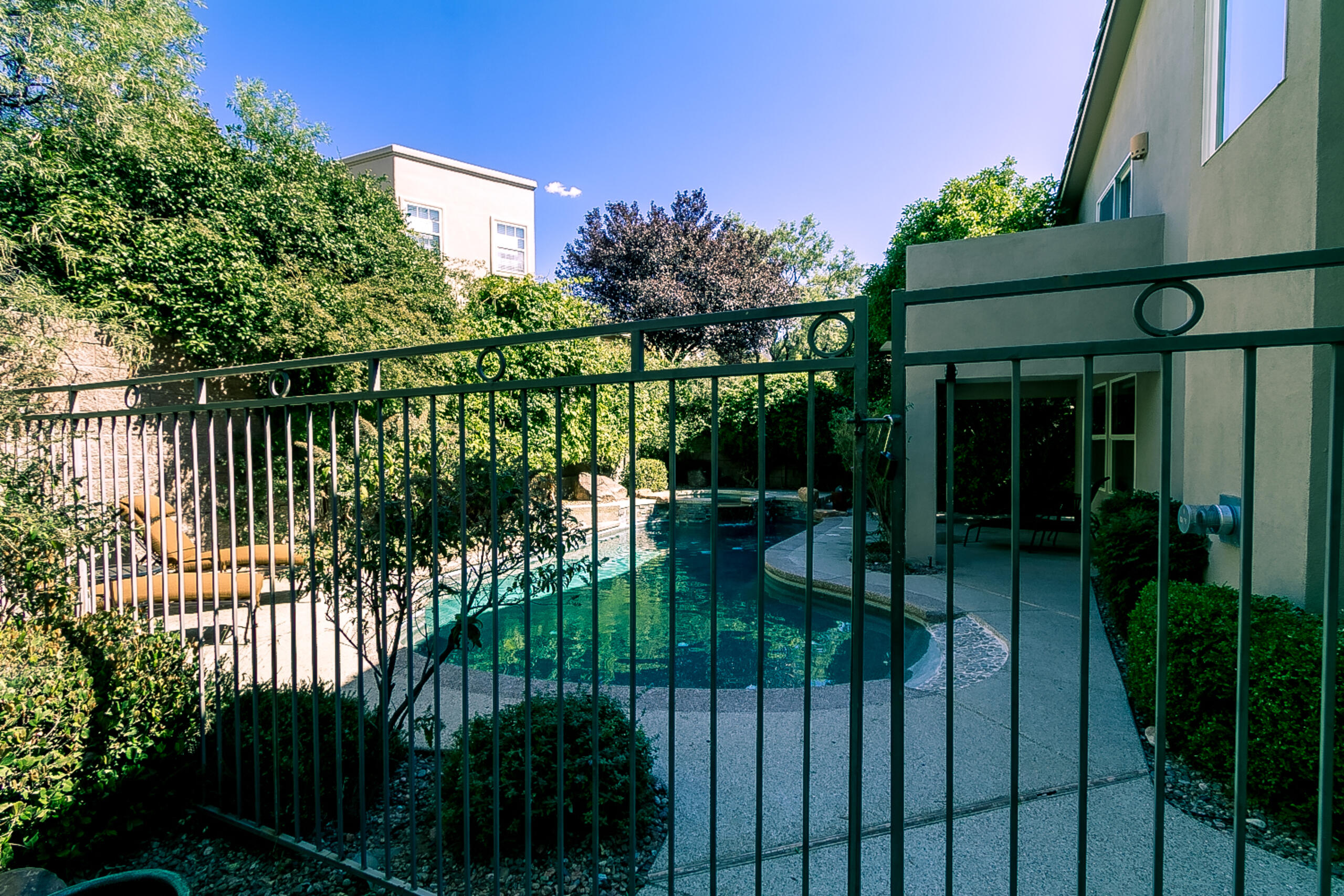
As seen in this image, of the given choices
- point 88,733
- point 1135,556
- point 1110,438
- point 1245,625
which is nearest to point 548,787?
point 88,733

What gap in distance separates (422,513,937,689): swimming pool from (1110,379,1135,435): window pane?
15.4 ft

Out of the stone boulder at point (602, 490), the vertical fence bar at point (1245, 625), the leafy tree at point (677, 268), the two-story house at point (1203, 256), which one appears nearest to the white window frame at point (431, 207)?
the leafy tree at point (677, 268)

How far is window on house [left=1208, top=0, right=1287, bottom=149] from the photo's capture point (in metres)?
3.90

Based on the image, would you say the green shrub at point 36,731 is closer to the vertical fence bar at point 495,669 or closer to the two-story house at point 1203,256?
the vertical fence bar at point 495,669

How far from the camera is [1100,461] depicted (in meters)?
10.5

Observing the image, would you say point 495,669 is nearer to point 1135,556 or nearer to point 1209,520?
point 1209,520

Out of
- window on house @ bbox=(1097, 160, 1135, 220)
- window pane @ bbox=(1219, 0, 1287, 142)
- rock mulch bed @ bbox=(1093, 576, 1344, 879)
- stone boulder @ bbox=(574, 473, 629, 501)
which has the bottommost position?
rock mulch bed @ bbox=(1093, 576, 1344, 879)

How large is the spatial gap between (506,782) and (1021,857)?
78.5 inches

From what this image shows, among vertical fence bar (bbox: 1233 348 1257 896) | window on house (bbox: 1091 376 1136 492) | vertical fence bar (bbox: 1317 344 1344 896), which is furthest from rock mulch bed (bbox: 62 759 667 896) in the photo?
window on house (bbox: 1091 376 1136 492)

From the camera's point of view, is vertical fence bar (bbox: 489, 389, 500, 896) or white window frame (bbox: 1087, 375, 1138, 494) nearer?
vertical fence bar (bbox: 489, 389, 500, 896)

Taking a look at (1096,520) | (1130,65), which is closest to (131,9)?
(1130,65)

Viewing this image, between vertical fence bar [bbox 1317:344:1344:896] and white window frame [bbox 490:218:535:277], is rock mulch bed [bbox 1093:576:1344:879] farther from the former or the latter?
white window frame [bbox 490:218:535:277]

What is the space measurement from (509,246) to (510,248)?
0.07 meters

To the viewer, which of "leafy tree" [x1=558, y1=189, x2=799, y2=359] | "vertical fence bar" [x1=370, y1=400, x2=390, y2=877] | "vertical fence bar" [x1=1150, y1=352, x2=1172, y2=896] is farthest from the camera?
"leafy tree" [x1=558, y1=189, x2=799, y2=359]
